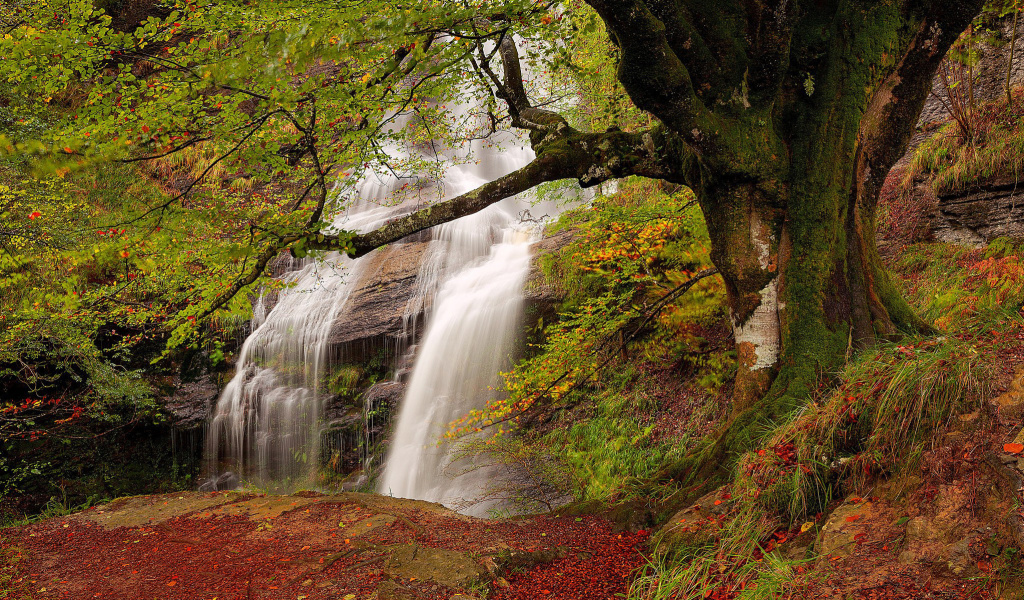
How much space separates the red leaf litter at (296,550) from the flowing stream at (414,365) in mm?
2815

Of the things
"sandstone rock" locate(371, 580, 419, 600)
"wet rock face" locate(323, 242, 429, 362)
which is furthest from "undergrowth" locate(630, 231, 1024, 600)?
"wet rock face" locate(323, 242, 429, 362)

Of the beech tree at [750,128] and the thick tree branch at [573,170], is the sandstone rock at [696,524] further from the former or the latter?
the thick tree branch at [573,170]

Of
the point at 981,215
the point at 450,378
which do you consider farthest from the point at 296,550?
the point at 981,215

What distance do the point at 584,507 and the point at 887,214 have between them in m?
6.39

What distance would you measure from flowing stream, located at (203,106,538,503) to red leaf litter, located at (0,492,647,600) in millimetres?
2815

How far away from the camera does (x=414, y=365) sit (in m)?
10.3

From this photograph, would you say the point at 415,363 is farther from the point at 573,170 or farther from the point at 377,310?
the point at 573,170

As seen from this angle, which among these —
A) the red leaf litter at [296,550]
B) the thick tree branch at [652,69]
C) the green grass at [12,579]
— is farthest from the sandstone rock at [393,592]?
the thick tree branch at [652,69]

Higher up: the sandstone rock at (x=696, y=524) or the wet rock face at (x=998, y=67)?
the wet rock face at (x=998, y=67)

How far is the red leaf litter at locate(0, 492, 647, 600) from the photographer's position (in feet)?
11.4

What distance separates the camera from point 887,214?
7973 millimetres

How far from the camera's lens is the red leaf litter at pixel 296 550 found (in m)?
3.48

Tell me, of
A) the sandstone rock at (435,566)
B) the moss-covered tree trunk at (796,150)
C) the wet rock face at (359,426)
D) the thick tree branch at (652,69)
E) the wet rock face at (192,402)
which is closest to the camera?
the thick tree branch at (652,69)

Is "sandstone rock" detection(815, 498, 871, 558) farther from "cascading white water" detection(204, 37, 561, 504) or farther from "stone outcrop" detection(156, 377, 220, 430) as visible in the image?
"stone outcrop" detection(156, 377, 220, 430)
